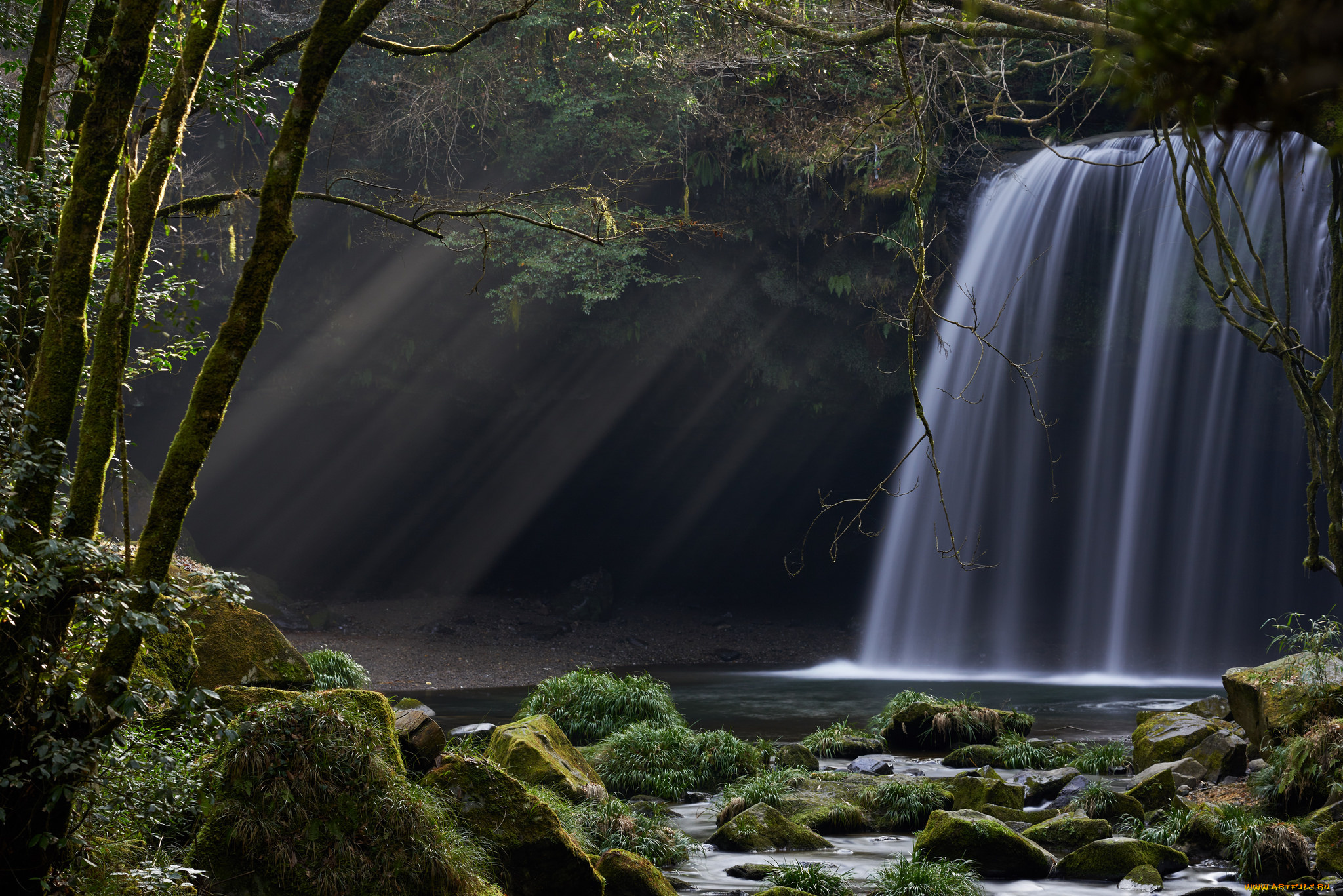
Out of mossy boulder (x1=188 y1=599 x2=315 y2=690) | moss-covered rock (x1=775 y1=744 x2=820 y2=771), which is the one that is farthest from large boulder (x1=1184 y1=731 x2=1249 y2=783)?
mossy boulder (x1=188 y1=599 x2=315 y2=690)

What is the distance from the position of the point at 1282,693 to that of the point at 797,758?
3733mm

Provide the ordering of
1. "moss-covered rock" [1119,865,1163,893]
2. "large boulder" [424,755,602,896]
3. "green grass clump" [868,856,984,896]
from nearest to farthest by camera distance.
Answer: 1. "large boulder" [424,755,602,896]
2. "green grass clump" [868,856,984,896]
3. "moss-covered rock" [1119,865,1163,893]

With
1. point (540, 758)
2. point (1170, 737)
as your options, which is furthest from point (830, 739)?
point (540, 758)

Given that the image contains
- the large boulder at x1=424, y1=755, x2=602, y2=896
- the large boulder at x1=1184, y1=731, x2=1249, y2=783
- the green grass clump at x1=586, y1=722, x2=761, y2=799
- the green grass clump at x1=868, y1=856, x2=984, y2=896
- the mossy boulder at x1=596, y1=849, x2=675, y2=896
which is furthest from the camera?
the green grass clump at x1=586, y1=722, x2=761, y2=799

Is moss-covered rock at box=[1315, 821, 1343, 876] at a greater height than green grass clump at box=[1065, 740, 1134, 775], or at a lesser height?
greater

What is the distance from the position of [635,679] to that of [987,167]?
11.5m

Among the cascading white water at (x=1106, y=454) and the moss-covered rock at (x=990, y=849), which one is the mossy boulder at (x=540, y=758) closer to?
the moss-covered rock at (x=990, y=849)

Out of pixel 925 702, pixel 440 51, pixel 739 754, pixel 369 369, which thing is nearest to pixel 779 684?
pixel 925 702

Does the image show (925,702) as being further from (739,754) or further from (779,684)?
(779,684)

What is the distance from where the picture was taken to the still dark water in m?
10.7

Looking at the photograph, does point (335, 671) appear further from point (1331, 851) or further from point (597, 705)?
point (1331, 851)

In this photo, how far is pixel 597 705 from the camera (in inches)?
351

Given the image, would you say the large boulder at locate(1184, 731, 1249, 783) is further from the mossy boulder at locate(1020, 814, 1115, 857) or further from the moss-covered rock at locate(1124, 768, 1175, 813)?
the mossy boulder at locate(1020, 814, 1115, 857)

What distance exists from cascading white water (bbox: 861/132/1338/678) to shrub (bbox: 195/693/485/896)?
1201 centimetres
